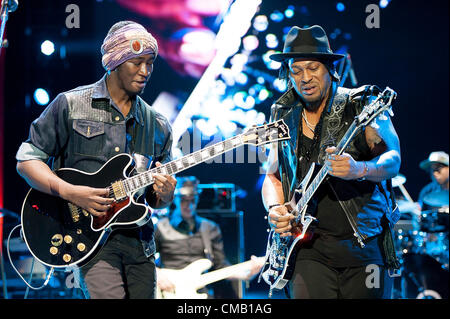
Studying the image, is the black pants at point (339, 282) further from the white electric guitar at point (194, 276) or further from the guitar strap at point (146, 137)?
the white electric guitar at point (194, 276)

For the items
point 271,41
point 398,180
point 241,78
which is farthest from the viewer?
point 241,78

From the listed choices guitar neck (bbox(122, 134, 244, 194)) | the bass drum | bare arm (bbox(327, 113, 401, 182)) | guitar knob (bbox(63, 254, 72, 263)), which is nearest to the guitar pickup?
guitar knob (bbox(63, 254, 72, 263))

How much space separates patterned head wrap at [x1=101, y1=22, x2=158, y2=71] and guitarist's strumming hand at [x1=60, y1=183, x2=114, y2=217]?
2.74ft

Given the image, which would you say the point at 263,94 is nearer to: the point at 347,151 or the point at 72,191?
the point at 347,151

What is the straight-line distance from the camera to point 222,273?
23.7ft

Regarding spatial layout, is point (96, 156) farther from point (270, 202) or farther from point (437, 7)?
point (437, 7)

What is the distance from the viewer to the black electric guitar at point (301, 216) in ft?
10.3

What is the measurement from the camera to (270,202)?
3631 millimetres

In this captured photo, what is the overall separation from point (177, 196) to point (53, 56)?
2478mm

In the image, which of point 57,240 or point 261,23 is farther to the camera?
point 261,23

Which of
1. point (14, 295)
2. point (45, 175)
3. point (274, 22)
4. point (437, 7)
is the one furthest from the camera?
point (437, 7)

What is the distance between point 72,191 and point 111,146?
39 cm

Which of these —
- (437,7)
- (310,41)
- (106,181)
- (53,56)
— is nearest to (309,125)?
(310,41)

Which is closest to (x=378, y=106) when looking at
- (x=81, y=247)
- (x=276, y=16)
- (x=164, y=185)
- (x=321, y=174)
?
(x=321, y=174)
